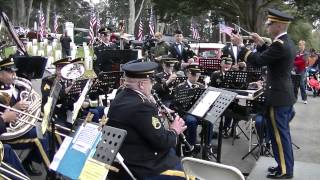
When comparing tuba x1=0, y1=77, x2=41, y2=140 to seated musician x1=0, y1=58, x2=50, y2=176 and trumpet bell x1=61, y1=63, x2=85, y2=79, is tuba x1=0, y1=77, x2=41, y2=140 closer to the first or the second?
seated musician x1=0, y1=58, x2=50, y2=176

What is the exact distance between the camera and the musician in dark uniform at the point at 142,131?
3.81m

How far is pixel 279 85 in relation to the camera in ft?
18.2

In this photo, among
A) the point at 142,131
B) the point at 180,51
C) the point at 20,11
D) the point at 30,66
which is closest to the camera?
the point at 142,131

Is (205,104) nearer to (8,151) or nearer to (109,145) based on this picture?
(8,151)

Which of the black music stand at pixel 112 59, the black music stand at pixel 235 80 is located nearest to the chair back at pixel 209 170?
the black music stand at pixel 235 80

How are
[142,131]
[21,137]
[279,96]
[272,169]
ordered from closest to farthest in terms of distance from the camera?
[142,131] → [279,96] → [21,137] → [272,169]

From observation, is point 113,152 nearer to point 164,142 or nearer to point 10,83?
point 164,142

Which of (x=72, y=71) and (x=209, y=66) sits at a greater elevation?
(x=72, y=71)

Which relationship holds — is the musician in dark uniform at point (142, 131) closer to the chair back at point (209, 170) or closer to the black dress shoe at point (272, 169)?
the chair back at point (209, 170)

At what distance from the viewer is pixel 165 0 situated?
30344 mm

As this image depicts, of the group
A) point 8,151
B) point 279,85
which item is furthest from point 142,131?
point 279,85

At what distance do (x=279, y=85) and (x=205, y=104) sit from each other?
0.88m

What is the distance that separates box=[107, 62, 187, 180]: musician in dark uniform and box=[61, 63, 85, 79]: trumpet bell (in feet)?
6.37

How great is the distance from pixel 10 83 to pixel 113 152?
3182 millimetres
